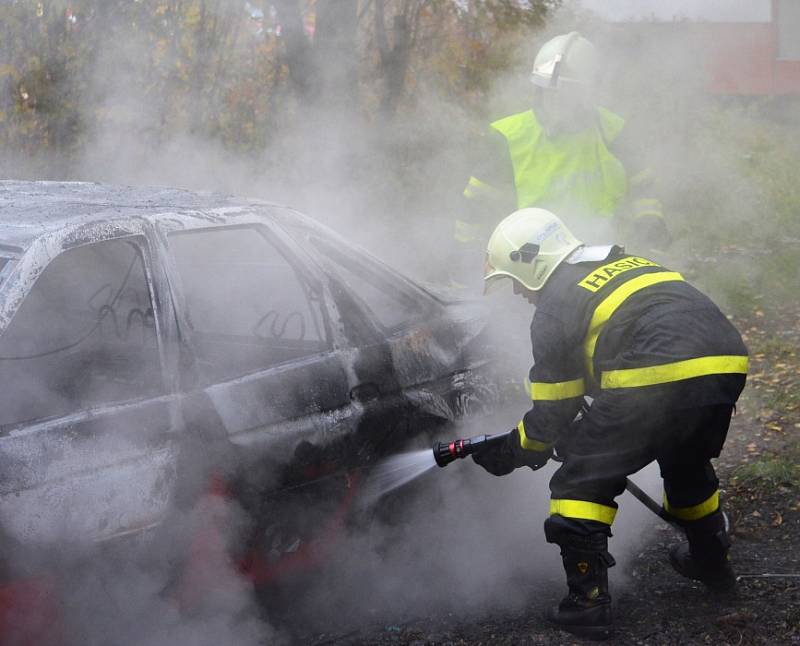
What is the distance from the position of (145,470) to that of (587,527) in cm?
150

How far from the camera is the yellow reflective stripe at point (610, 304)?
3.47 m

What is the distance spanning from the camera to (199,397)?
10.3 feet

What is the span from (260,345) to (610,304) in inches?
50.0

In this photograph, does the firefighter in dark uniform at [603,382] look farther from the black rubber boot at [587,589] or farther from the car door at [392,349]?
the car door at [392,349]

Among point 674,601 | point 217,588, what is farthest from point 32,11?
point 674,601

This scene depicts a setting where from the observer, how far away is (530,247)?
3648mm

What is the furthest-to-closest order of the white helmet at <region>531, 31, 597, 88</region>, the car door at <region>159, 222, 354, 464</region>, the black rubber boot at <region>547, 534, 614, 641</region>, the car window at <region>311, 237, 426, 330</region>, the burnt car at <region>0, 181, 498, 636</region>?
the white helmet at <region>531, 31, 597, 88</region>, the car window at <region>311, 237, 426, 330</region>, the black rubber boot at <region>547, 534, 614, 641</region>, the car door at <region>159, 222, 354, 464</region>, the burnt car at <region>0, 181, 498, 636</region>

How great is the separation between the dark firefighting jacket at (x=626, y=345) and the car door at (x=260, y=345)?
0.72 meters

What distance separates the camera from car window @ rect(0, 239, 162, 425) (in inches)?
122

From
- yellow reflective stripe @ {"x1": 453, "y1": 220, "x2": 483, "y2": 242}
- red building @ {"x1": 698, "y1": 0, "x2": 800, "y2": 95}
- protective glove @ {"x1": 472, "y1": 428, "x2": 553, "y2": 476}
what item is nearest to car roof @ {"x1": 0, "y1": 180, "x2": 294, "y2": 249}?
protective glove @ {"x1": 472, "y1": 428, "x2": 553, "y2": 476}

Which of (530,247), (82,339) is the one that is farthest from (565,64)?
(82,339)

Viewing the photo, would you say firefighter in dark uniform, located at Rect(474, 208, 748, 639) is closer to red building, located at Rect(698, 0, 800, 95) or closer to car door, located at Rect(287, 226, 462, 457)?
car door, located at Rect(287, 226, 462, 457)

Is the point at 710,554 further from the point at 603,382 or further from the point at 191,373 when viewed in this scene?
the point at 191,373

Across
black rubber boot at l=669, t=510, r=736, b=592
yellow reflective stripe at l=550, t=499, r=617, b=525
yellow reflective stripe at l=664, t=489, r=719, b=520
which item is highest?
yellow reflective stripe at l=550, t=499, r=617, b=525
